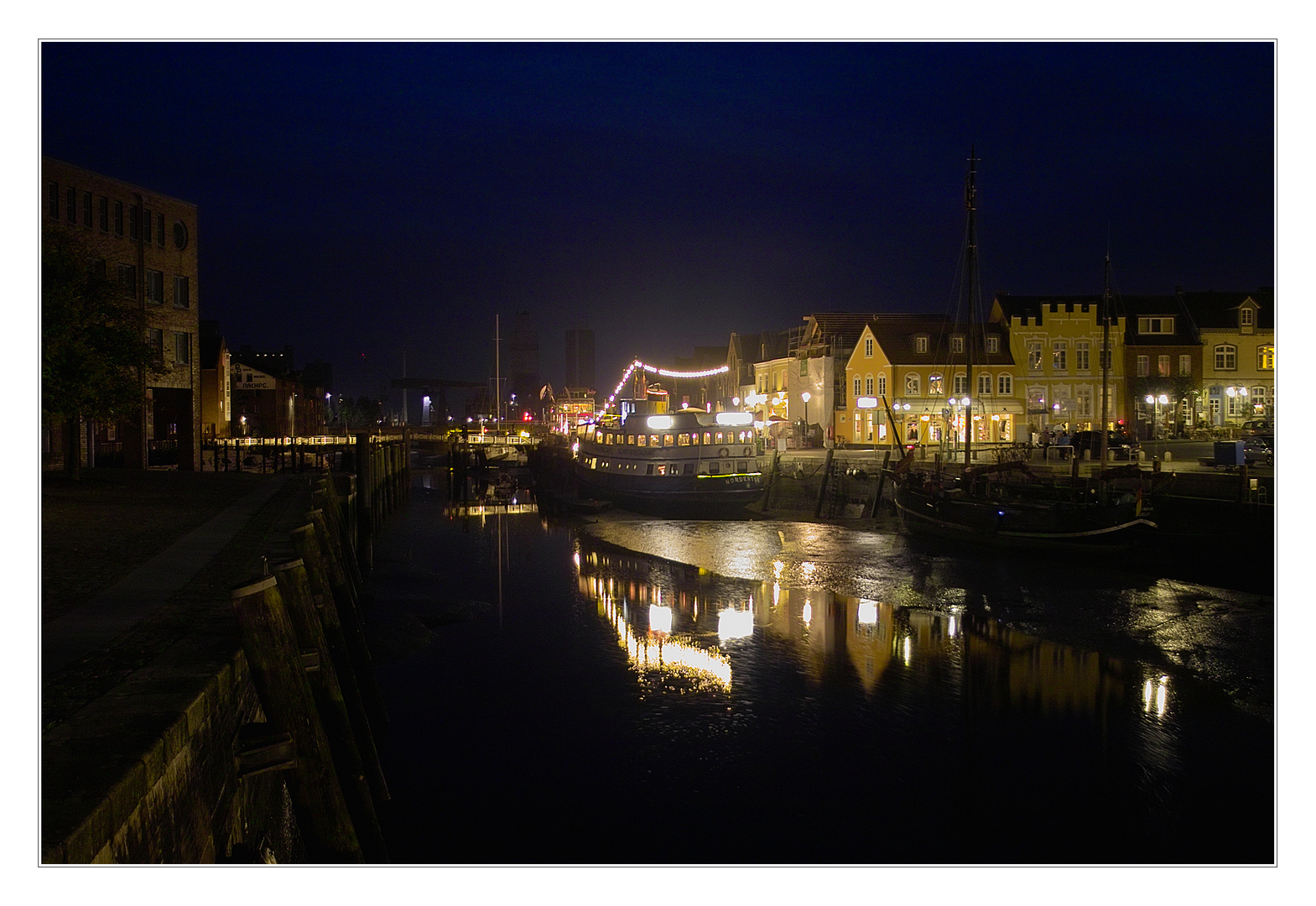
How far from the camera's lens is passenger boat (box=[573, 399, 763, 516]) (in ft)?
136

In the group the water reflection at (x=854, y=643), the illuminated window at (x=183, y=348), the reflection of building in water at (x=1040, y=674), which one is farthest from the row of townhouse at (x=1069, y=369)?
the reflection of building in water at (x=1040, y=674)

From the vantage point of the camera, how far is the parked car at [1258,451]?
107ft

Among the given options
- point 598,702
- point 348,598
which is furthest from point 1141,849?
point 348,598

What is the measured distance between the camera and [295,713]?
24.5ft

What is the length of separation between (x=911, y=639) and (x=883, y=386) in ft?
136

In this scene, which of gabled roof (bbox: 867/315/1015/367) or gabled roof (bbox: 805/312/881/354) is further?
gabled roof (bbox: 805/312/881/354)

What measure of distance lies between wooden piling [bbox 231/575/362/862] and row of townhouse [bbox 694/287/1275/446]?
50.5 metres

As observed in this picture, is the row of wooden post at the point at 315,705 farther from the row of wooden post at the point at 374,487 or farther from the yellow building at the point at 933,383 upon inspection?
the yellow building at the point at 933,383

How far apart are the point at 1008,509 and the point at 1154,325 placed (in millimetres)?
38868

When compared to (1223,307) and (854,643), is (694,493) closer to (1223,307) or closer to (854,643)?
(854,643)

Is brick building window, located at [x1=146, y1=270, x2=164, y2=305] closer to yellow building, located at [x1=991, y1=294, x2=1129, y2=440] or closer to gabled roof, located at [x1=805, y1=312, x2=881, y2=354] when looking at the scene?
gabled roof, located at [x1=805, y1=312, x2=881, y2=354]

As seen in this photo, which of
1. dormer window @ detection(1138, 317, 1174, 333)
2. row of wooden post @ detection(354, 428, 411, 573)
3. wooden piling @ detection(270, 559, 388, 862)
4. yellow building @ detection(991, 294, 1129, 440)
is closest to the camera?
wooden piling @ detection(270, 559, 388, 862)

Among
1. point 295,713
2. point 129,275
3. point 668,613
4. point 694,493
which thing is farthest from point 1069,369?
point 295,713

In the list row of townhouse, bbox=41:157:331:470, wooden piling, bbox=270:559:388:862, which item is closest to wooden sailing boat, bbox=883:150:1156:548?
wooden piling, bbox=270:559:388:862
